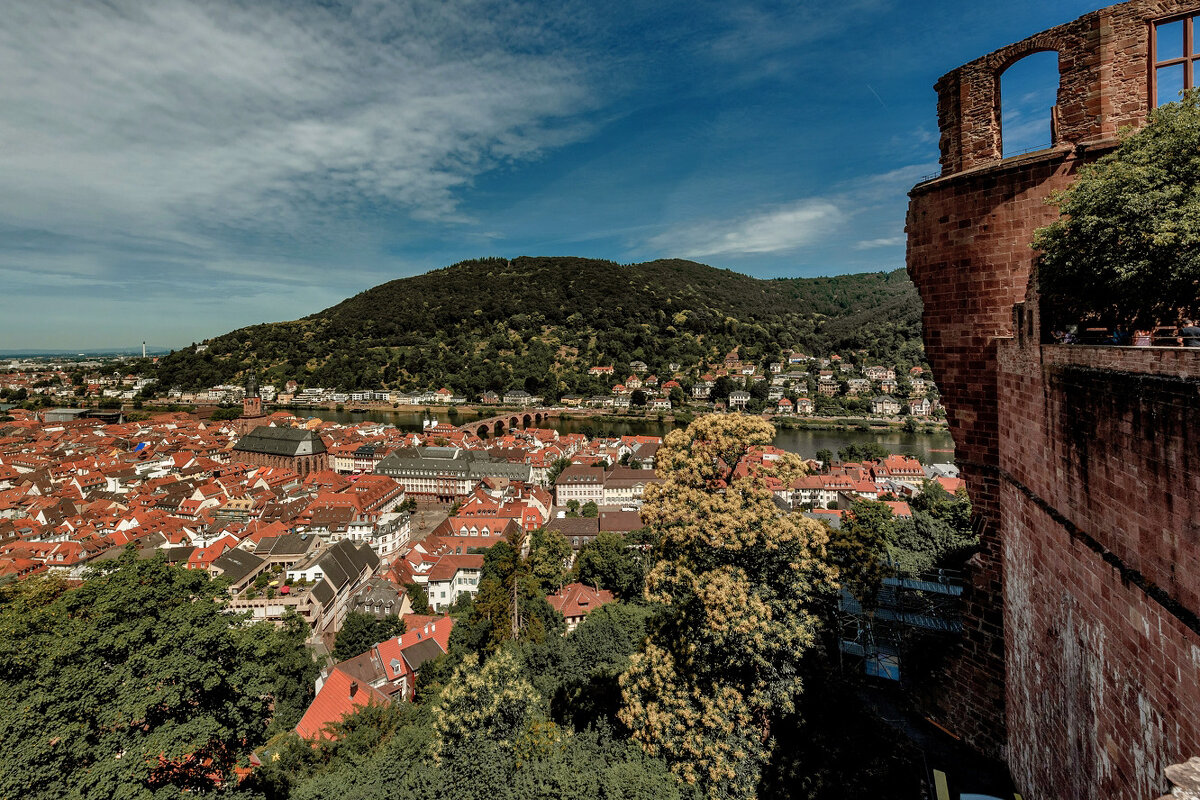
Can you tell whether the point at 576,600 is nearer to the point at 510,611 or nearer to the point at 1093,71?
the point at 510,611

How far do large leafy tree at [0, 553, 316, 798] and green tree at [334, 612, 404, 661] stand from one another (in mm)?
10059

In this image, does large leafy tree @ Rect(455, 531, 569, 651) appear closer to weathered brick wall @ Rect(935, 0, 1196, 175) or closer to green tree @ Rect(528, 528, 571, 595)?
green tree @ Rect(528, 528, 571, 595)

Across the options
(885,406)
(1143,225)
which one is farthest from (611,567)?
(885,406)

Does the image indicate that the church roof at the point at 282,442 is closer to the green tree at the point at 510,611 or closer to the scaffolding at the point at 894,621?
the green tree at the point at 510,611

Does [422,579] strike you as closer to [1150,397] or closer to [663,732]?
[663,732]

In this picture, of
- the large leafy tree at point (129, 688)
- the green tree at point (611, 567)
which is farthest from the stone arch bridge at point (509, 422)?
the large leafy tree at point (129, 688)

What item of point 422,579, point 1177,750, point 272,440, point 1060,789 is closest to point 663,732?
point 1060,789

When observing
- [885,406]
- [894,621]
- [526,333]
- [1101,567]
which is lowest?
[885,406]

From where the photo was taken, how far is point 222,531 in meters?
30.2

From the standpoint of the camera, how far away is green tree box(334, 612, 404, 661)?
19.0 meters

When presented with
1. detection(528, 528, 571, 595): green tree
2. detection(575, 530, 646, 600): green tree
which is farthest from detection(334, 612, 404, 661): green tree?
detection(575, 530, 646, 600): green tree

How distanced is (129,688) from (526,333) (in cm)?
11928

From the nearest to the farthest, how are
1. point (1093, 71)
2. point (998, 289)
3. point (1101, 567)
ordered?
point (1101, 567)
point (1093, 71)
point (998, 289)

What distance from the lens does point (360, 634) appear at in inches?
757
